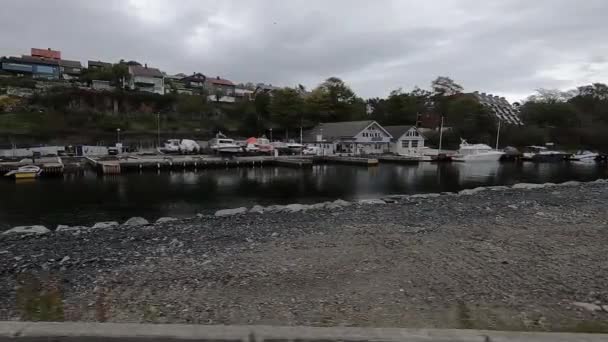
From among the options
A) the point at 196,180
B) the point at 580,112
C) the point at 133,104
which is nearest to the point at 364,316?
the point at 196,180

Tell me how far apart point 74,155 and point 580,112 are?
7942cm

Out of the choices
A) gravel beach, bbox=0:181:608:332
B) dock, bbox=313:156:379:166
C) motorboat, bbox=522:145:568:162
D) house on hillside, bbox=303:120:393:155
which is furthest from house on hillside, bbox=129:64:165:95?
gravel beach, bbox=0:181:608:332

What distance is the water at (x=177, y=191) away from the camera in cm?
1580

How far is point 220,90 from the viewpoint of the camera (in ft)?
269

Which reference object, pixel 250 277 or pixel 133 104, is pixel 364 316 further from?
pixel 133 104

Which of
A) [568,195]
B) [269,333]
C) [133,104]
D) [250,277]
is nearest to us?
[269,333]

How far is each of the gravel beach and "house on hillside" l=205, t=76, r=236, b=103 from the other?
2736 inches

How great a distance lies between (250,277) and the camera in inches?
170

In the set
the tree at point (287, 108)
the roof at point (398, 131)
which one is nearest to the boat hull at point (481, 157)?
the roof at point (398, 131)

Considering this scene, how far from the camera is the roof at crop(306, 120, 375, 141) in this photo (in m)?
51.1

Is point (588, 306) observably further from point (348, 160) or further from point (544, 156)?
point (544, 156)

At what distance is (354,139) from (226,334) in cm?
4951

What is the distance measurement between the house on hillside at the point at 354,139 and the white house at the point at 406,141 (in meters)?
0.99

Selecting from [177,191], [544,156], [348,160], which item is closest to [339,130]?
[348,160]
